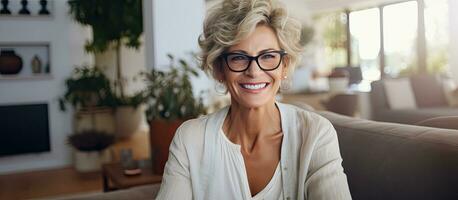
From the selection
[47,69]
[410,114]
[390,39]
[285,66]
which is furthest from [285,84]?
[390,39]

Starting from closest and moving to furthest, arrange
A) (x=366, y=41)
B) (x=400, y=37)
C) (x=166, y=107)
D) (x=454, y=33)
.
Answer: (x=166, y=107), (x=454, y=33), (x=400, y=37), (x=366, y=41)

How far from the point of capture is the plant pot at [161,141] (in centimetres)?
274

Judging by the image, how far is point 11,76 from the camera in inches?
187

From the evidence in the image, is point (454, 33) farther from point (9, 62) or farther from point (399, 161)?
point (9, 62)

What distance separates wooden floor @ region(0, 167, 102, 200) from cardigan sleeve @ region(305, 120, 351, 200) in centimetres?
315

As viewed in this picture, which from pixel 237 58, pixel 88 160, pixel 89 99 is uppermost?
pixel 237 58

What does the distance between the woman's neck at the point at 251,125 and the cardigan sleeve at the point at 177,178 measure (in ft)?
0.50

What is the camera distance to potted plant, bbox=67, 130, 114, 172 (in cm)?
459

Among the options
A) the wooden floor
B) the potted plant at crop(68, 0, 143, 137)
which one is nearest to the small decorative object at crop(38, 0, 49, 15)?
the potted plant at crop(68, 0, 143, 137)

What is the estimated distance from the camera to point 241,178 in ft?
4.04

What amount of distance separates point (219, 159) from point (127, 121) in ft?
18.4

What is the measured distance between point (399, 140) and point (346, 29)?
8.60 m

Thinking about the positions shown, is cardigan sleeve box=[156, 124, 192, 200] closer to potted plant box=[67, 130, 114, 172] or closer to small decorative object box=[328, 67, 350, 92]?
potted plant box=[67, 130, 114, 172]

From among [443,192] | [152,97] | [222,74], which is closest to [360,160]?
Answer: [443,192]
